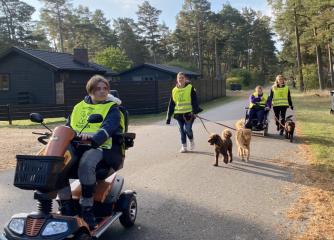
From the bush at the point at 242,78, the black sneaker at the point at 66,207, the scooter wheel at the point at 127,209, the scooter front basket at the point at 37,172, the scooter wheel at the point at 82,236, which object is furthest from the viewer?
the bush at the point at 242,78

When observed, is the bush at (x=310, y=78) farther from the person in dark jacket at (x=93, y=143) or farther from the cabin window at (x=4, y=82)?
the person in dark jacket at (x=93, y=143)

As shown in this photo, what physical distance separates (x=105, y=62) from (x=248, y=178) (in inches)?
1723

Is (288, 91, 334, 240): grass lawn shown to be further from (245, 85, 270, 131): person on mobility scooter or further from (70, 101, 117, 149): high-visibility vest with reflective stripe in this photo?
(70, 101, 117, 149): high-visibility vest with reflective stripe

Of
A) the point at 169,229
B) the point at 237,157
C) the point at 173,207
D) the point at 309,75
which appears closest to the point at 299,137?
the point at 237,157

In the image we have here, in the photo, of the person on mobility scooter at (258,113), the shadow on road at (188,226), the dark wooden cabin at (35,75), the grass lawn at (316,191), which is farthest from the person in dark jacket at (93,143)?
the dark wooden cabin at (35,75)

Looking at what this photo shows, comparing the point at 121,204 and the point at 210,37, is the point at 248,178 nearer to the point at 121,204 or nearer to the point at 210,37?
the point at 121,204

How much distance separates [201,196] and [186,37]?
7363 centimetres

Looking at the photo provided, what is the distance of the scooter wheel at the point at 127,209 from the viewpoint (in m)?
5.29

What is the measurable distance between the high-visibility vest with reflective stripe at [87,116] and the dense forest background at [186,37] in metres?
42.1

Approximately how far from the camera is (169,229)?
5395 millimetres

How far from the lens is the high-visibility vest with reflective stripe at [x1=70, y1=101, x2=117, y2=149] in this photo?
195 inches

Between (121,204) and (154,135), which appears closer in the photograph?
(121,204)

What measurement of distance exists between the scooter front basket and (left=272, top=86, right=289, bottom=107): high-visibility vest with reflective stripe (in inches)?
408

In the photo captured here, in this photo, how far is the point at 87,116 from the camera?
5043 mm
